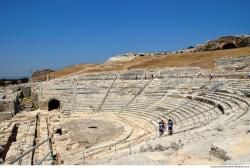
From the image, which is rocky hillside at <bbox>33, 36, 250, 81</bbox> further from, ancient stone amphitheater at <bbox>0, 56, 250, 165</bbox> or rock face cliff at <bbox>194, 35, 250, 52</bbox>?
ancient stone amphitheater at <bbox>0, 56, 250, 165</bbox>

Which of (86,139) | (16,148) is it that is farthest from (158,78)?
(16,148)

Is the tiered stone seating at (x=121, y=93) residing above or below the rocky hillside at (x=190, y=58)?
below

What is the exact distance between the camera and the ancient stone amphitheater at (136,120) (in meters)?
8.60

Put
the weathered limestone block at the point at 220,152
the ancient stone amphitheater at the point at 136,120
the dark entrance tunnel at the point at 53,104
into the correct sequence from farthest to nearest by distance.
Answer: the dark entrance tunnel at the point at 53,104 < the ancient stone amphitheater at the point at 136,120 < the weathered limestone block at the point at 220,152

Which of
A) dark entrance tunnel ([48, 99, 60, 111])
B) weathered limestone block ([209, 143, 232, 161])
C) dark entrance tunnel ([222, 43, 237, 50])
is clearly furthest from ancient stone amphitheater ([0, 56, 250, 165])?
dark entrance tunnel ([222, 43, 237, 50])

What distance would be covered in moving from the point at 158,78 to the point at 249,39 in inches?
900

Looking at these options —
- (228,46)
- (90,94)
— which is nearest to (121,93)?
(90,94)

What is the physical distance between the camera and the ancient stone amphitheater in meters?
8.60

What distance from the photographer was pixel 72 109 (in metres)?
29.8

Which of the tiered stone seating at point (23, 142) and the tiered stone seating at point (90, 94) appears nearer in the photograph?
the tiered stone seating at point (23, 142)

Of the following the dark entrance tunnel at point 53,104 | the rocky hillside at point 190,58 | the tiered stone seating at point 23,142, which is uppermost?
the rocky hillside at point 190,58

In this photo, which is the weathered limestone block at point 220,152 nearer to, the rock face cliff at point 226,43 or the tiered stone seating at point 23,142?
the tiered stone seating at point 23,142

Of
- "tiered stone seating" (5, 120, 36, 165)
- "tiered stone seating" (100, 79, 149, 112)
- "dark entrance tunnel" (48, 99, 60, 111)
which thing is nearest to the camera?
"tiered stone seating" (5, 120, 36, 165)

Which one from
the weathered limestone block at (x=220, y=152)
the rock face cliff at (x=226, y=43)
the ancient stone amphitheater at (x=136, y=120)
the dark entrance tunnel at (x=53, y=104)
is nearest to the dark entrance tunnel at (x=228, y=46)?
the rock face cliff at (x=226, y=43)
